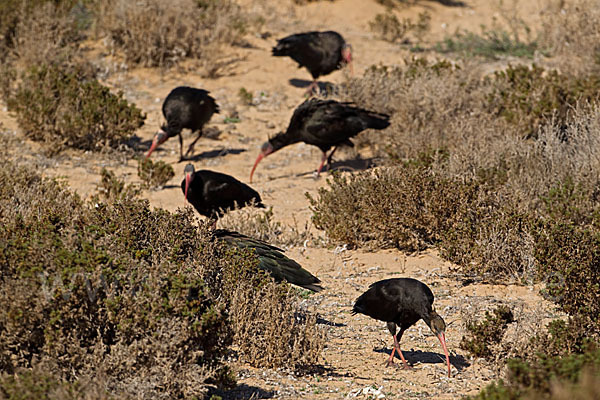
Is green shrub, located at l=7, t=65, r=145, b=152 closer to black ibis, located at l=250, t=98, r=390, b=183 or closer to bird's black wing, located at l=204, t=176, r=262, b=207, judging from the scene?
black ibis, located at l=250, t=98, r=390, b=183

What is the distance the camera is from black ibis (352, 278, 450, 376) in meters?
5.55

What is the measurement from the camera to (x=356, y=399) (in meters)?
4.96

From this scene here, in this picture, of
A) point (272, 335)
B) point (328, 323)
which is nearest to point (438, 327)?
point (272, 335)

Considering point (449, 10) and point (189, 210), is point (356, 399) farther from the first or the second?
point (449, 10)

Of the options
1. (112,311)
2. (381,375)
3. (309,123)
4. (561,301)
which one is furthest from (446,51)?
(112,311)

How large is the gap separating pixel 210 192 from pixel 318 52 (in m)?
5.88

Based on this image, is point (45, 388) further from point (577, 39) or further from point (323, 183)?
point (577, 39)

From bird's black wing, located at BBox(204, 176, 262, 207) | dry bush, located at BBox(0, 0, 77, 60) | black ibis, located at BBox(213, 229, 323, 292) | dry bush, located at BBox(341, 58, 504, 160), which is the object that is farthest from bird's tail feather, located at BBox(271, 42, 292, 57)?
black ibis, located at BBox(213, 229, 323, 292)

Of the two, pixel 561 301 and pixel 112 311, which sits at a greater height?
pixel 112 311

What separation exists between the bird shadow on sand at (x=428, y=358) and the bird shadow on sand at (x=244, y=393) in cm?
138

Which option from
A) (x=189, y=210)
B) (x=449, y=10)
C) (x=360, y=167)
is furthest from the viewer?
(x=449, y=10)

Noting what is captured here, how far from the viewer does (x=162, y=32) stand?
14.6 meters

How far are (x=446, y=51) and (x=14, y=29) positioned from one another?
878cm

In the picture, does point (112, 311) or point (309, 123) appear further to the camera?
point (309, 123)
